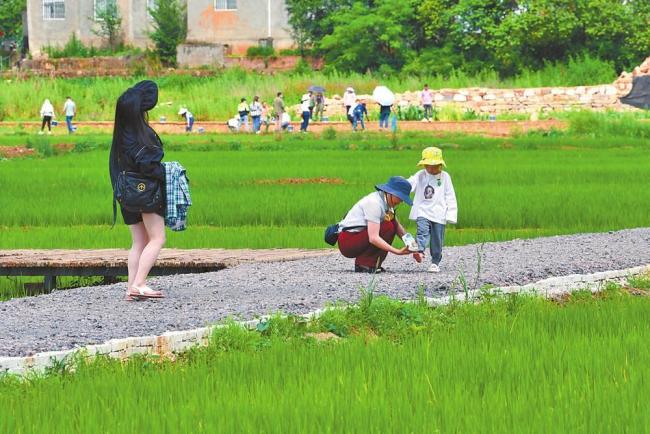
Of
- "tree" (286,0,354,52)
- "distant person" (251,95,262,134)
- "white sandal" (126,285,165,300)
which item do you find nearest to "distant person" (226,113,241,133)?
"distant person" (251,95,262,134)

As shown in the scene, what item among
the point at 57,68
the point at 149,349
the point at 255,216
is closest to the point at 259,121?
the point at 57,68

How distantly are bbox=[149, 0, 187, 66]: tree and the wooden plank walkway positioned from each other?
58789 mm

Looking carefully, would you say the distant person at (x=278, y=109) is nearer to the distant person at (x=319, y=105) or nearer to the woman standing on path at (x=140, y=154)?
the distant person at (x=319, y=105)

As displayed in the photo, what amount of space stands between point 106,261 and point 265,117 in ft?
143

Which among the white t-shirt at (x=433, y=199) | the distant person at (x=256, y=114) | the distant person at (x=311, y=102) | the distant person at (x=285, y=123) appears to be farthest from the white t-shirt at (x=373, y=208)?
the distant person at (x=285, y=123)

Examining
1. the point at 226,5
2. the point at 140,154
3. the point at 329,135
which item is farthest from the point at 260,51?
the point at 140,154

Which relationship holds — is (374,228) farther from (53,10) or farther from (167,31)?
(53,10)

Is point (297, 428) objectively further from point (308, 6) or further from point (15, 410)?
point (308, 6)

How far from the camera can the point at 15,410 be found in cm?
749

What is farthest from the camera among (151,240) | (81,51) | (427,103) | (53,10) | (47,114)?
(53,10)

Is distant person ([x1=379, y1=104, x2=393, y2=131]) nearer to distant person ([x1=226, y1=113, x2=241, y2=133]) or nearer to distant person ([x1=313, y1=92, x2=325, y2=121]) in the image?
distant person ([x1=313, y1=92, x2=325, y2=121])

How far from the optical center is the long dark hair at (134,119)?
39.1ft

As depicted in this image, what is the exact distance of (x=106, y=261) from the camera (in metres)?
15.0

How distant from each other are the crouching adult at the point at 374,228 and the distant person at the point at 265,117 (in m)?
40.8
